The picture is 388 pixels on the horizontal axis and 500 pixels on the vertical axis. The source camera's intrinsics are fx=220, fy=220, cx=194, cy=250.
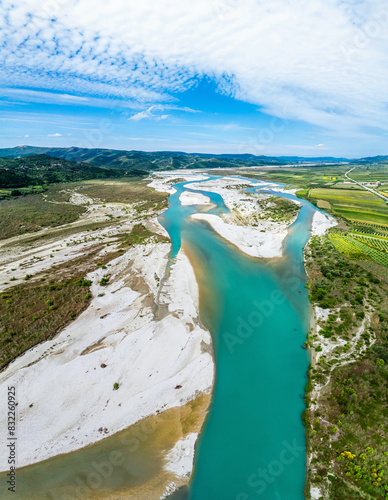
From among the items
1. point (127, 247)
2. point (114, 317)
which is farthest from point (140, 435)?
point (127, 247)

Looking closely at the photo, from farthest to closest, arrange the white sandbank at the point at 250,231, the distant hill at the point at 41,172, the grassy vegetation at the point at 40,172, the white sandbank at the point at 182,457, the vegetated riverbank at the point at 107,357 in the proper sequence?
the distant hill at the point at 41,172 < the grassy vegetation at the point at 40,172 < the white sandbank at the point at 250,231 < the vegetated riverbank at the point at 107,357 < the white sandbank at the point at 182,457

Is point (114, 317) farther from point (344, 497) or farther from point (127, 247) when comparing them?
point (344, 497)

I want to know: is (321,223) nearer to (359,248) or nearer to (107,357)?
(359,248)

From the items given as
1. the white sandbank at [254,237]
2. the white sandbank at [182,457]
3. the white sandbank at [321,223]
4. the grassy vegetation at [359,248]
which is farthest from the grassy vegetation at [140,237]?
the white sandbank at [321,223]

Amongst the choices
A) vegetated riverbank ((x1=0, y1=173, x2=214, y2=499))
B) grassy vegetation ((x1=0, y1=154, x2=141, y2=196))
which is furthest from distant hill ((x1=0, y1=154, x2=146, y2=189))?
vegetated riverbank ((x1=0, y1=173, x2=214, y2=499))

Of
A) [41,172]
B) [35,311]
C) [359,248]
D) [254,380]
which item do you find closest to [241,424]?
[254,380]

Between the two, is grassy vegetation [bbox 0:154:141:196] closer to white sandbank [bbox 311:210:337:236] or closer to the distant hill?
the distant hill

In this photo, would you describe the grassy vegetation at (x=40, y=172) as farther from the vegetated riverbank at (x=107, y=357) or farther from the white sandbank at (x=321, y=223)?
the white sandbank at (x=321, y=223)
